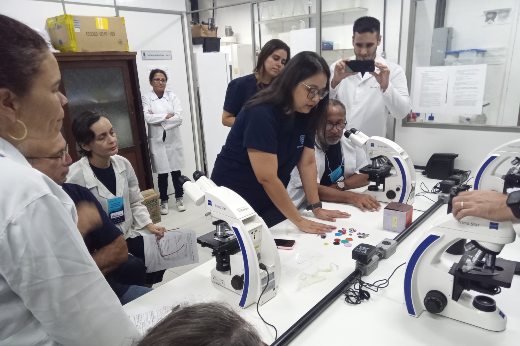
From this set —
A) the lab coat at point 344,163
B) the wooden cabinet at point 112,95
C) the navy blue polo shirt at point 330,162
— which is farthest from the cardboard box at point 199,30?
the navy blue polo shirt at point 330,162

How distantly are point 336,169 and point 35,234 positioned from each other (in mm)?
1863

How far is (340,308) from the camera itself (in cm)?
109

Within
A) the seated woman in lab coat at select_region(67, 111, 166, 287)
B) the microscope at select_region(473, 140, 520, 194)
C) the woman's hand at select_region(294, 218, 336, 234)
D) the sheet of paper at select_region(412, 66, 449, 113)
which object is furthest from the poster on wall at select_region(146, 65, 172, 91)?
the microscope at select_region(473, 140, 520, 194)

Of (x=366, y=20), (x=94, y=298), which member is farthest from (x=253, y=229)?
(x=366, y=20)

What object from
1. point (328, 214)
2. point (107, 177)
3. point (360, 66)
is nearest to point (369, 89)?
point (360, 66)

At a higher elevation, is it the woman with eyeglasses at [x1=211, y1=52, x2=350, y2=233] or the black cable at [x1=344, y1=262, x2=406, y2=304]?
the woman with eyeglasses at [x1=211, y1=52, x2=350, y2=233]

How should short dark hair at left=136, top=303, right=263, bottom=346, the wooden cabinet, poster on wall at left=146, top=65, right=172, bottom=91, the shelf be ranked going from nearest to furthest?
short dark hair at left=136, top=303, right=263, bottom=346
the wooden cabinet
poster on wall at left=146, top=65, right=172, bottom=91
the shelf

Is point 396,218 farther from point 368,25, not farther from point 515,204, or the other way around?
point 368,25

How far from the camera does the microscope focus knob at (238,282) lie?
1138 mm

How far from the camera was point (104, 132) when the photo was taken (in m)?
1.90

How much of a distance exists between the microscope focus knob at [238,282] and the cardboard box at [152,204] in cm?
251

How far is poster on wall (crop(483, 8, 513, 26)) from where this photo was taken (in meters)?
2.46

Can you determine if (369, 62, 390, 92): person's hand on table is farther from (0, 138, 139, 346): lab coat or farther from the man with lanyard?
(0, 138, 139, 346): lab coat

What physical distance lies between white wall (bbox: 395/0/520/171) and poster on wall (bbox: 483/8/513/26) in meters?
0.56
